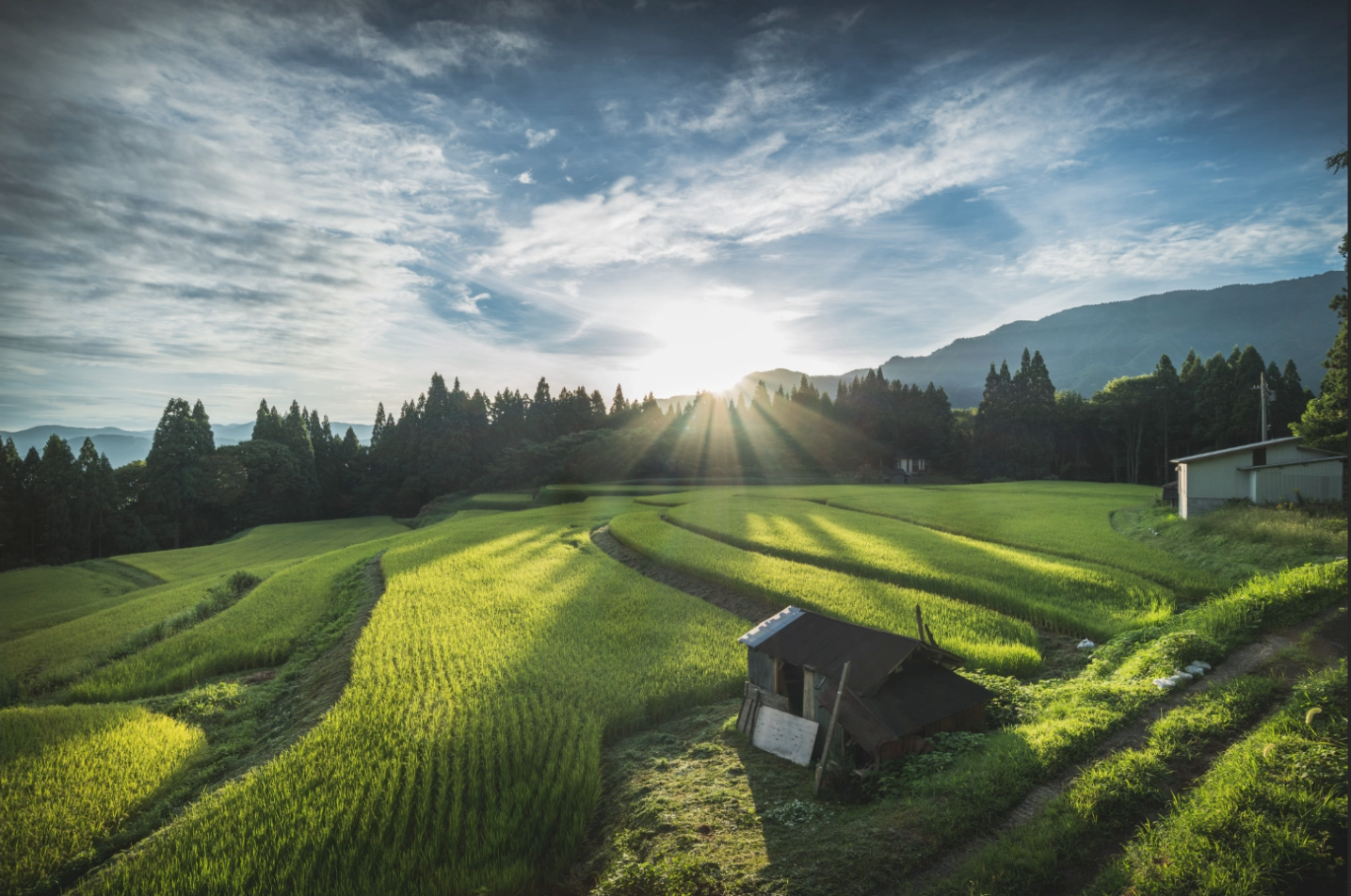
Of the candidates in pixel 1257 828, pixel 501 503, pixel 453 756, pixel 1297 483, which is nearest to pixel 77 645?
pixel 453 756

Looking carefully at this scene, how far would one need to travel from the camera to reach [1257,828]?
4625mm

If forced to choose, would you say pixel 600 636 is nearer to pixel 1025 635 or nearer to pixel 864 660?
pixel 864 660

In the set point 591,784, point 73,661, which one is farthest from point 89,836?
point 73,661

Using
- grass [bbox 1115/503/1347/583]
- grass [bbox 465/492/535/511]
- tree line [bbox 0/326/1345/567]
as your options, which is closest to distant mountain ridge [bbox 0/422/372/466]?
tree line [bbox 0/326/1345/567]

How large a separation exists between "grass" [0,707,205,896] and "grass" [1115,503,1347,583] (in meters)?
23.9

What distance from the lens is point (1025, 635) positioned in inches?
477

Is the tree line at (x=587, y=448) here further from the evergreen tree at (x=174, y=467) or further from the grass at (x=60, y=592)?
the grass at (x=60, y=592)

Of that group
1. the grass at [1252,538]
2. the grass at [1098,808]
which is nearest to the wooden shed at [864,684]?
the grass at [1098,808]

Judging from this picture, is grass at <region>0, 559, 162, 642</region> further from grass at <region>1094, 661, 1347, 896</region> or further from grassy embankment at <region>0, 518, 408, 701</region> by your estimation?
grass at <region>1094, 661, 1347, 896</region>

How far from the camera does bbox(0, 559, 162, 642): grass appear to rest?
2352cm

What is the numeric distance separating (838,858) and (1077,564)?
16194mm

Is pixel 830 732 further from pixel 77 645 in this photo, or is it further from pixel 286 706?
pixel 77 645

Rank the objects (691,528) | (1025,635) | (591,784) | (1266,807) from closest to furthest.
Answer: (1266,807)
(591,784)
(1025,635)
(691,528)

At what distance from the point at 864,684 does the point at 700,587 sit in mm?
11439
